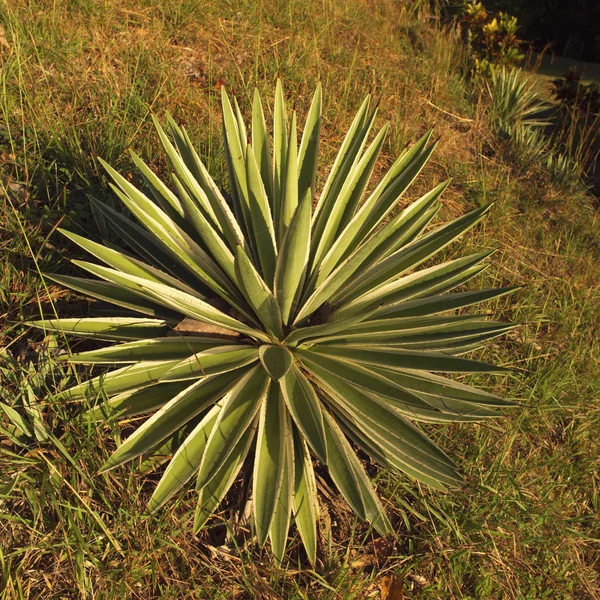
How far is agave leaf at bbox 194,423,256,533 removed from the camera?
5.07ft

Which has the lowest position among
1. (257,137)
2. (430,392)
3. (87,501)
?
(87,501)

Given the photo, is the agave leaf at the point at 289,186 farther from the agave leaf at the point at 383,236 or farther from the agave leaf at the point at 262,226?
the agave leaf at the point at 383,236

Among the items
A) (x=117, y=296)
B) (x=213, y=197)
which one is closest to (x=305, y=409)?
(x=117, y=296)

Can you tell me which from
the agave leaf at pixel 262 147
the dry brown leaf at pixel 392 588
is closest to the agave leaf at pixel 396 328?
the agave leaf at pixel 262 147

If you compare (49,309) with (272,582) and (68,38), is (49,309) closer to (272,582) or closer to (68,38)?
(272,582)

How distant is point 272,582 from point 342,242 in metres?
1.13

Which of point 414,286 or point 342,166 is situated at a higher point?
point 342,166

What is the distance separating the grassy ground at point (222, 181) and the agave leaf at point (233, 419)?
0.27m

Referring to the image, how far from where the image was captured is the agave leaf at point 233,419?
5.00ft


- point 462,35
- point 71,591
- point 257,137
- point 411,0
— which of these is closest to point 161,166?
point 257,137

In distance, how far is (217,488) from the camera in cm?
159

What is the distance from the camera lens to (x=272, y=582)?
1681 millimetres

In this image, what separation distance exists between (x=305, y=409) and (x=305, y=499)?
316 millimetres

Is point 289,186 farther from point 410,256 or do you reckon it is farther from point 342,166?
point 410,256
